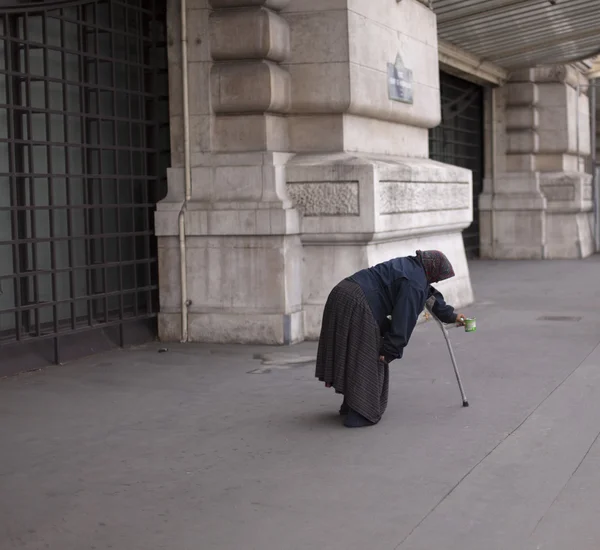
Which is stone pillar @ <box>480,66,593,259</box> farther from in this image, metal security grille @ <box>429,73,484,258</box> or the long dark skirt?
the long dark skirt

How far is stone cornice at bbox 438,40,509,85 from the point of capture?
1722 cm

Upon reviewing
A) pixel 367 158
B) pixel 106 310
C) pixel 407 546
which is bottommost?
pixel 407 546

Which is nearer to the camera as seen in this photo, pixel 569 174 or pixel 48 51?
pixel 48 51

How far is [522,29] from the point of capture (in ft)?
57.4

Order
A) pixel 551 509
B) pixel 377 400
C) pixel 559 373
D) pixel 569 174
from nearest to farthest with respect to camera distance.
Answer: pixel 551 509 < pixel 377 400 < pixel 559 373 < pixel 569 174

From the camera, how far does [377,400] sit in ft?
22.2

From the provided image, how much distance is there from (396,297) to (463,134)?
14572 millimetres

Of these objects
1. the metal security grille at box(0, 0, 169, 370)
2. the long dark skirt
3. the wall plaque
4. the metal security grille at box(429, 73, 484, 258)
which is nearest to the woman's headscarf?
the long dark skirt

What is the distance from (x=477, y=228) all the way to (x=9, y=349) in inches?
548

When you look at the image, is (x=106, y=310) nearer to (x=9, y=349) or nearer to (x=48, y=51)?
(x=9, y=349)

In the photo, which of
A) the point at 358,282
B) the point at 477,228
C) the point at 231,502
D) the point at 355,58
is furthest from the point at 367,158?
the point at 477,228

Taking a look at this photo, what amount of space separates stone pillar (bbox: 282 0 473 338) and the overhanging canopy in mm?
4093

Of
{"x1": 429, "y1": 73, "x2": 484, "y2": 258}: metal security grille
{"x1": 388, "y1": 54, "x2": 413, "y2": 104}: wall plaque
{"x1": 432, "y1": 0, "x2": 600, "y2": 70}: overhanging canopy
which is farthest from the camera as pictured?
{"x1": 429, "y1": 73, "x2": 484, "y2": 258}: metal security grille

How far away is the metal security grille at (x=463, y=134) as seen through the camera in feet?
64.2
